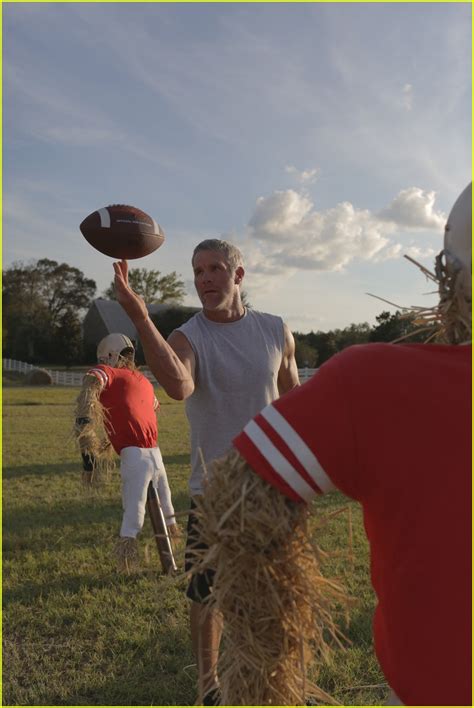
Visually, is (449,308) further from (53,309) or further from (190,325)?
(53,309)

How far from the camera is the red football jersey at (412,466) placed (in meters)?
1.43

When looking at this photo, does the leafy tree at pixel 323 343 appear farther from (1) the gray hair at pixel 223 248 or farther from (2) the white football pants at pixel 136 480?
(1) the gray hair at pixel 223 248

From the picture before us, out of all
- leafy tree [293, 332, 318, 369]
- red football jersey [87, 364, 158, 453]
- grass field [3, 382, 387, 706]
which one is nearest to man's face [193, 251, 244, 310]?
grass field [3, 382, 387, 706]

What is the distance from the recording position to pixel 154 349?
3205 mm

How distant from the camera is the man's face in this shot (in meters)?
3.72

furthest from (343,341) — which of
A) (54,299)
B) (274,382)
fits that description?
(274,382)

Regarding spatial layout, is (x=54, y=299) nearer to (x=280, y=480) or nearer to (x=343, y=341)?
(x=343, y=341)

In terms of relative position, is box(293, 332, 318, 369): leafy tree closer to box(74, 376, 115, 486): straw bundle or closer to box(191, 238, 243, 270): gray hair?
box(74, 376, 115, 486): straw bundle

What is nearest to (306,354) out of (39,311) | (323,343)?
(323,343)

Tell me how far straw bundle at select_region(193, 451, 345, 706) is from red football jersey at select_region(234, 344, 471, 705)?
24 centimetres

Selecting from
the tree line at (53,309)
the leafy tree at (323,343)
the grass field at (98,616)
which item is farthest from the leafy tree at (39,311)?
the grass field at (98,616)

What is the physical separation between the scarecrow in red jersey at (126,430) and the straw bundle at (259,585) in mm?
4522

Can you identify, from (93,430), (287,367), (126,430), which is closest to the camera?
(287,367)

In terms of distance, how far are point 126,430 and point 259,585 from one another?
16.4ft
